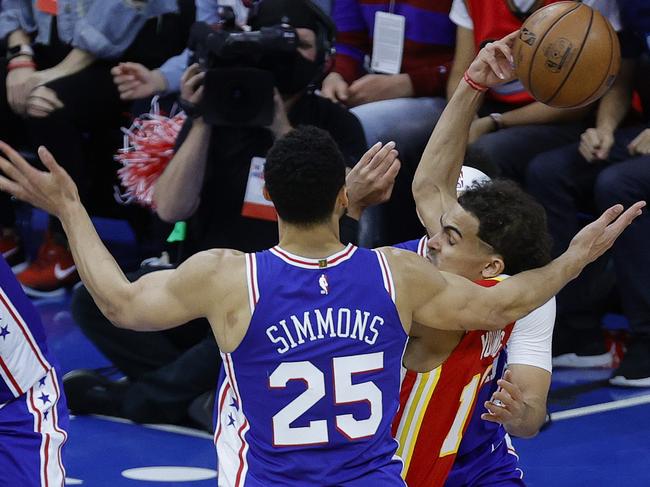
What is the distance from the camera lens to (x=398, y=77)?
19.2 feet

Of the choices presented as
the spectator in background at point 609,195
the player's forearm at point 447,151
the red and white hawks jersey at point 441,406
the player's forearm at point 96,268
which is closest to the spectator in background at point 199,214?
the spectator in background at point 609,195

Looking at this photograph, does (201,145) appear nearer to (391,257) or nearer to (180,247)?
(180,247)

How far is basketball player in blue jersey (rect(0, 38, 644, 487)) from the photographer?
2.85 metres

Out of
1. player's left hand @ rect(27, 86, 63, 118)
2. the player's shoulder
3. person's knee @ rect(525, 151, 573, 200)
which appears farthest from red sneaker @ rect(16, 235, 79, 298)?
the player's shoulder

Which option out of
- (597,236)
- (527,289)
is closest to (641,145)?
(597,236)

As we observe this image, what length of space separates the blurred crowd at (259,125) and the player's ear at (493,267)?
1.47 ft

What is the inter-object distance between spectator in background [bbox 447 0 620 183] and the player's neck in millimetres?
2638

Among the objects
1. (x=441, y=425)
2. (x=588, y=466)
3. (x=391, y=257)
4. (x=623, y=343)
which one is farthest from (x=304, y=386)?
(x=623, y=343)

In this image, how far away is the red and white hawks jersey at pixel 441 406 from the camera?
10.7 feet

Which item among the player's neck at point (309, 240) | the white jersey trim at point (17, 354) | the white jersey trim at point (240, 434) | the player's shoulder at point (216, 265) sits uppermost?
the player's neck at point (309, 240)

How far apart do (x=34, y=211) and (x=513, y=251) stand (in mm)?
4905

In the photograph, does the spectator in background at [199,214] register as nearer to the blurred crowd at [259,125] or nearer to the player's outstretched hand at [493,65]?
the blurred crowd at [259,125]

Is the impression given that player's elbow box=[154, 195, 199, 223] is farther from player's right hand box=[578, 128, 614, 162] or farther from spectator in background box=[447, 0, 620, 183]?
player's right hand box=[578, 128, 614, 162]

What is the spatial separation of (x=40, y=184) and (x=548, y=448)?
237cm
